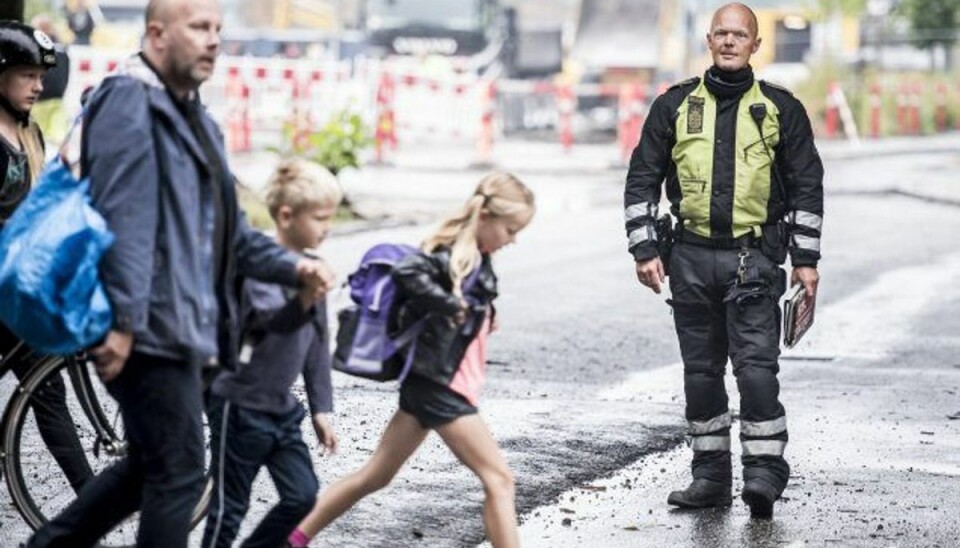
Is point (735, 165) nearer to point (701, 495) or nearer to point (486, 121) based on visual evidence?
point (701, 495)

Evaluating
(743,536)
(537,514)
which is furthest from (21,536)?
(743,536)

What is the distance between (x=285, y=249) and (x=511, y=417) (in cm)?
444

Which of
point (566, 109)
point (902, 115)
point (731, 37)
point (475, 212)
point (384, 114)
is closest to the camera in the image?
point (475, 212)

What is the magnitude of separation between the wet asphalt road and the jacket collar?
2057 millimetres

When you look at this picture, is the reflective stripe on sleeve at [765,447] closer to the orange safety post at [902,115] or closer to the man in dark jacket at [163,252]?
the man in dark jacket at [163,252]

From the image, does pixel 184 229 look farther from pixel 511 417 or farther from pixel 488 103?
pixel 488 103

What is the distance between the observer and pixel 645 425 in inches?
398

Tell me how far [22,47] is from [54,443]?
4.41ft

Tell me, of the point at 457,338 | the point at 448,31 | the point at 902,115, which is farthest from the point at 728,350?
the point at 902,115

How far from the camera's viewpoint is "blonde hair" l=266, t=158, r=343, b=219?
5.93 m

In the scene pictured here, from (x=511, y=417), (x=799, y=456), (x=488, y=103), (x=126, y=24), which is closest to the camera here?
(x=799, y=456)

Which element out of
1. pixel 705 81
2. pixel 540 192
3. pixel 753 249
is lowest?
pixel 540 192

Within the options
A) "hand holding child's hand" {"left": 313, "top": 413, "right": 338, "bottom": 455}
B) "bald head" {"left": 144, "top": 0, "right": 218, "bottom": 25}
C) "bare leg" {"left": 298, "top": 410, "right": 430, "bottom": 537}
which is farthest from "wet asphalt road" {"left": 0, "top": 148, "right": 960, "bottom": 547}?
"bald head" {"left": 144, "top": 0, "right": 218, "bottom": 25}

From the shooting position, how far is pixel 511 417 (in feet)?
33.5
